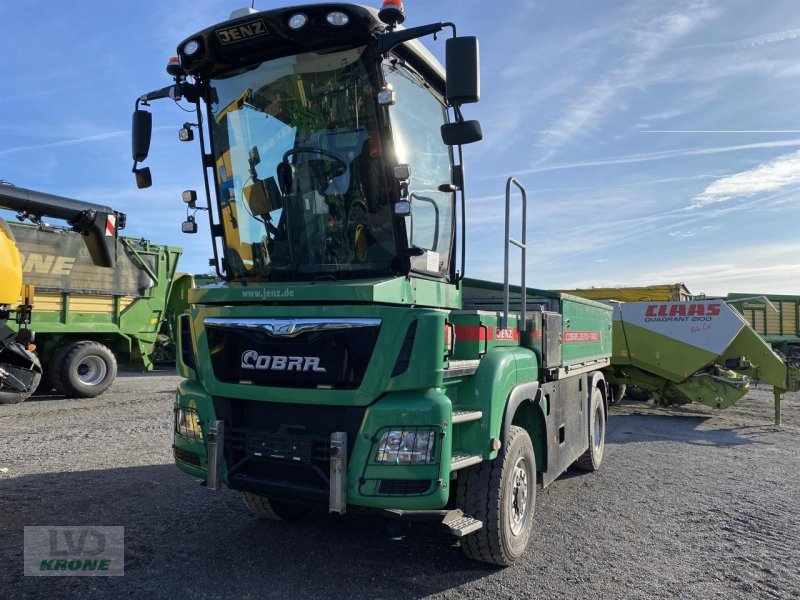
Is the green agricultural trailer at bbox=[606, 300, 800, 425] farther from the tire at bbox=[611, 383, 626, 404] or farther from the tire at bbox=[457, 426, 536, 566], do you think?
the tire at bbox=[457, 426, 536, 566]

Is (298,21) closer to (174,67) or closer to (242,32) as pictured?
(242,32)

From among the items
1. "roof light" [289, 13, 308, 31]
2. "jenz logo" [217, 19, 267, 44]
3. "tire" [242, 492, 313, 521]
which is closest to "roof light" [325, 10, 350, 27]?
"roof light" [289, 13, 308, 31]

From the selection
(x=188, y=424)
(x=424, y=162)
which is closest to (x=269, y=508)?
(x=188, y=424)

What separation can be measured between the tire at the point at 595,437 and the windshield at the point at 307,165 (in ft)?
12.2

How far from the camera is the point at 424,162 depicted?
3.67 meters

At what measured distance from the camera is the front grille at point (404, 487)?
2930 millimetres

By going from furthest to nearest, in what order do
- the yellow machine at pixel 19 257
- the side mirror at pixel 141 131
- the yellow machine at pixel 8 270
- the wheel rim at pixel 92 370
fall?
1. the wheel rim at pixel 92 370
2. the yellow machine at pixel 8 270
3. the yellow machine at pixel 19 257
4. the side mirror at pixel 141 131

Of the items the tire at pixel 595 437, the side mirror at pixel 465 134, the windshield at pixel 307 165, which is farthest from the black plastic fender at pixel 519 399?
the tire at pixel 595 437

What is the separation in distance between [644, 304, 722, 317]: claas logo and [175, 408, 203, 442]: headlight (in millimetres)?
8718

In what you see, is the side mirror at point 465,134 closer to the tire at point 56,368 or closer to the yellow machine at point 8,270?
the yellow machine at point 8,270

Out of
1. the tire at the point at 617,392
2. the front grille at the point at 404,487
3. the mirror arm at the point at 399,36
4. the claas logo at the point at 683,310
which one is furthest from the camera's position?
the tire at the point at 617,392

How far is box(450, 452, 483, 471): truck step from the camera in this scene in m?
3.04

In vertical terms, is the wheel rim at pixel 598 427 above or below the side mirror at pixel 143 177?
below

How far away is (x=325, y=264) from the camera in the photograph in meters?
3.54
